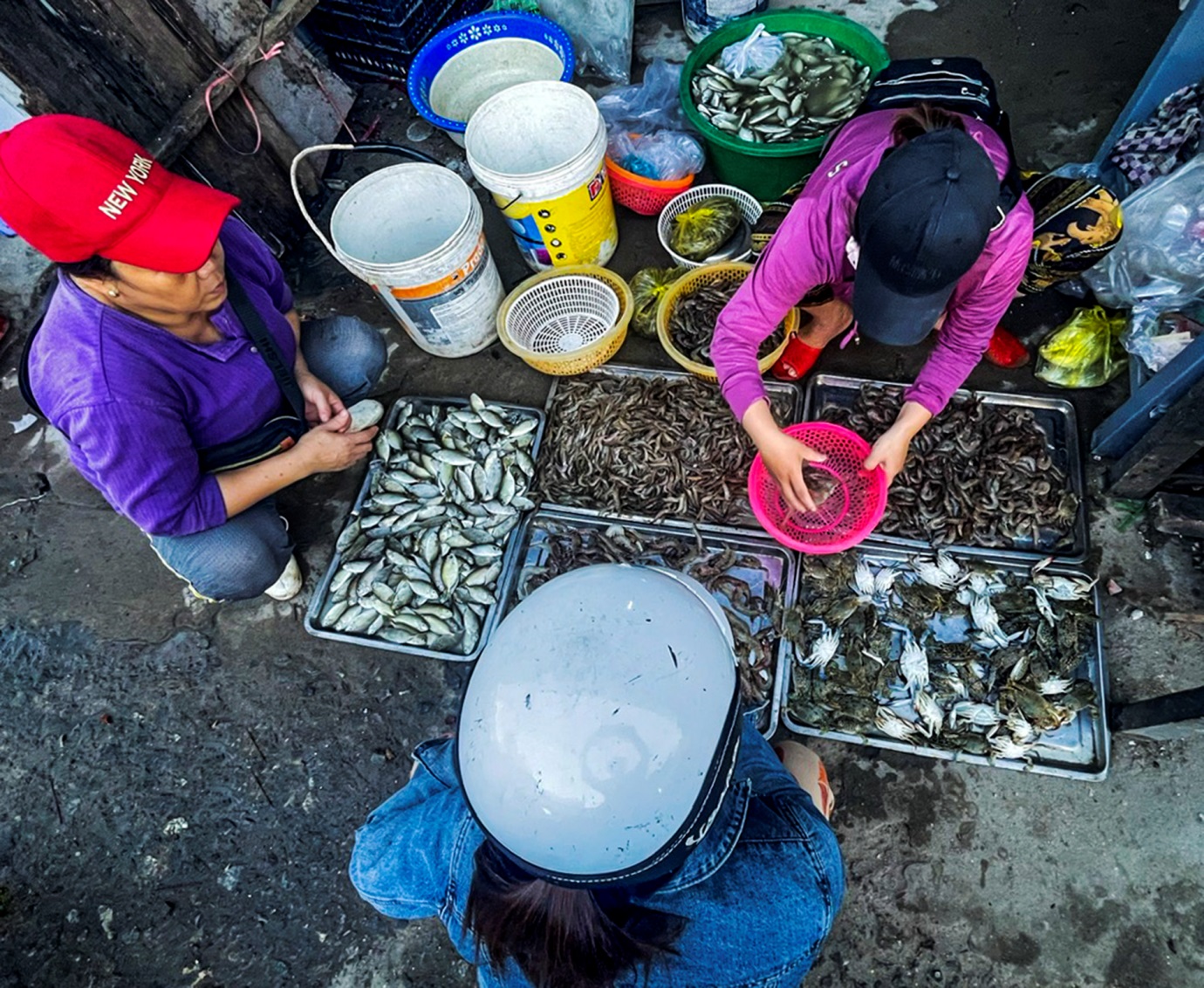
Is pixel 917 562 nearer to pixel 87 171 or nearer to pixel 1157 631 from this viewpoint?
pixel 1157 631

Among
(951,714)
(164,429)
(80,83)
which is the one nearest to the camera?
(164,429)

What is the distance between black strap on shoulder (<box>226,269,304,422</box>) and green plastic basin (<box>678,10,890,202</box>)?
8.01 ft

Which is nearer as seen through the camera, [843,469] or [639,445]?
[843,469]

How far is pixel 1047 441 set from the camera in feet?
10.9

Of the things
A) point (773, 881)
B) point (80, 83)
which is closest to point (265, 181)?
point (80, 83)

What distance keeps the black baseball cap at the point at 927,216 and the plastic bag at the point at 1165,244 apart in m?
1.64

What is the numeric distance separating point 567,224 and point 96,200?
2.17m

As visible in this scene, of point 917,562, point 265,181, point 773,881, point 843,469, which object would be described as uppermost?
point 265,181

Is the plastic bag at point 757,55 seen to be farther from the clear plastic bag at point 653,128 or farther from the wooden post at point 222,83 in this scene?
the wooden post at point 222,83

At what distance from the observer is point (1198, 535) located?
312 centimetres

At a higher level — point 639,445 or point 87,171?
point 87,171

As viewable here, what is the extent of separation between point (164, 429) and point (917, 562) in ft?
9.78

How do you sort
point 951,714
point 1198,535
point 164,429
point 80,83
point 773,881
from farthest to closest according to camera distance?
1. point 80,83
2. point 1198,535
3. point 951,714
4. point 164,429
5. point 773,881

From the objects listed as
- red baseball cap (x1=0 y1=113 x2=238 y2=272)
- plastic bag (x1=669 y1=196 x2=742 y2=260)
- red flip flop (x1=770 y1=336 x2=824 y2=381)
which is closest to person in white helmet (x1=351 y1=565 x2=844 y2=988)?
red baseball cap (x1=0 y1=113 x2=238 y2=272)
